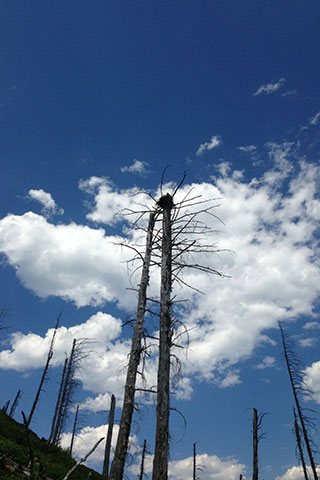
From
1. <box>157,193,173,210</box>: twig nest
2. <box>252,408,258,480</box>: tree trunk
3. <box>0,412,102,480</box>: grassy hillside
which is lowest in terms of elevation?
<box>0,412,102,480</box>: grassy hillside

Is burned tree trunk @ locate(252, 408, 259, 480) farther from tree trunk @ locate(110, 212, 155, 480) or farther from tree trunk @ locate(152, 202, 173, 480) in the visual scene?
tree trunk @ locate(152, 202, 173, 480)

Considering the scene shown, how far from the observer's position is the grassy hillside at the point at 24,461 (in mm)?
7041

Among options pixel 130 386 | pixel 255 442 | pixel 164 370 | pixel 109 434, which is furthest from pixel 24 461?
pixel 255 442

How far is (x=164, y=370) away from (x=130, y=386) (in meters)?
4.10

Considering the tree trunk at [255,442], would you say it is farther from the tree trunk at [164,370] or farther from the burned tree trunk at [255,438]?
the tree trunk at [164,370]

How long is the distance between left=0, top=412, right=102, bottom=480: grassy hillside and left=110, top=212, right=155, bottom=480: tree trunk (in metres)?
1.02

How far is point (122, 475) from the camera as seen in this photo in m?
8.73

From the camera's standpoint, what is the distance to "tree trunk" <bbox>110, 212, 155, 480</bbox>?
29.0 ft

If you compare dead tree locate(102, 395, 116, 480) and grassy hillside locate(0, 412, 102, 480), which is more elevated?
dead tree locate(102, 395, 116, 480)

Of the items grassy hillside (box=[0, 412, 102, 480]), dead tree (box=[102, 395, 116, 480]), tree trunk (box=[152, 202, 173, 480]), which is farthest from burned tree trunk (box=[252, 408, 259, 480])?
tree trunk (box=[152, 202, 173, 480])

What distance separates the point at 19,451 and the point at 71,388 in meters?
15.0

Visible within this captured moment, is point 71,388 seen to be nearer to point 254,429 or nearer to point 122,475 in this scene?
point 254,429

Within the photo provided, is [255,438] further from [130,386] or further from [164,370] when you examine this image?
[164,370]

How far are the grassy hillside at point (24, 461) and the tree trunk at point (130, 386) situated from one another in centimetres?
102
